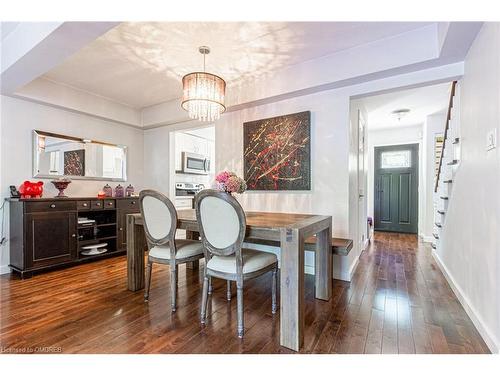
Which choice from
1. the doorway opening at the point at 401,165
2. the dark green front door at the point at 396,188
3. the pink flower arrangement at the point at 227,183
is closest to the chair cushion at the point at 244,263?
the pink flower arrangement at the point at 227,183

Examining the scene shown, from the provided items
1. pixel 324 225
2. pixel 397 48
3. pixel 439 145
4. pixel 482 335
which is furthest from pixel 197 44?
pixel 439 145

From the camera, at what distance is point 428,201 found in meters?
4.87

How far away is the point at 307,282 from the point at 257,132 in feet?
6.48

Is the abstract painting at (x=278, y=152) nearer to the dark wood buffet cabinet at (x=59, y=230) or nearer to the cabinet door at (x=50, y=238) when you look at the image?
the dark wood buffet cabinet at (x=59, y=230)

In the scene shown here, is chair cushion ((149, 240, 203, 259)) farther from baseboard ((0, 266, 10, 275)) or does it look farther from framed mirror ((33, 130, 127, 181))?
framed mirror ((33, 130, 127, 181))

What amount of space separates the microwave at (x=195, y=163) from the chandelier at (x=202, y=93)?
2608 millimetres

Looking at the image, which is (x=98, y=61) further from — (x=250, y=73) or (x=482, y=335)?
(x=482, y=335)

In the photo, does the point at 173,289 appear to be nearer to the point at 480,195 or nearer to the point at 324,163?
the point at 324,163

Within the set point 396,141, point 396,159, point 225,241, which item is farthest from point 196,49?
point 396,159

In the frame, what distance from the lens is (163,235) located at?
2.21 meters

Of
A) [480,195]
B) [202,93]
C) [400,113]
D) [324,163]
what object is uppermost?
[400,113]

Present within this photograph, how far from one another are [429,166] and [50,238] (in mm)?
6269

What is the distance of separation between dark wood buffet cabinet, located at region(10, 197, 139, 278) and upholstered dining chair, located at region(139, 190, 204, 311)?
1.65 meters

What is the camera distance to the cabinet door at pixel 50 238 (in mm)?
2908
